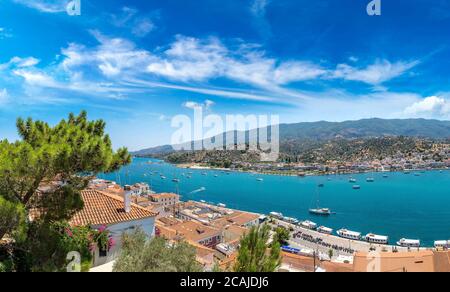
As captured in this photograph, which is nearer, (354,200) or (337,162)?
(354,200)

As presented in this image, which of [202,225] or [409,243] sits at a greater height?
[202,225]

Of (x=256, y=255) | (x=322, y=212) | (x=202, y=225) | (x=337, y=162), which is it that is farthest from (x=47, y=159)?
(x=337, y=162)

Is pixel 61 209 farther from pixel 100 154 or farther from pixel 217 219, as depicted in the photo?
pixel 217 219

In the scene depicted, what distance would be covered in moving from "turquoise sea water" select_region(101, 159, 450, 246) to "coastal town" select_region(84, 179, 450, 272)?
462 cm

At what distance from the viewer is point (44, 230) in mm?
4703

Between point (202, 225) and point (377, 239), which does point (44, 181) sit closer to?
point (202, 225)

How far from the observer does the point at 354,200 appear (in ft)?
165

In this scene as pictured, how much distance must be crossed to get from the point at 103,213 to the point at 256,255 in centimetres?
423

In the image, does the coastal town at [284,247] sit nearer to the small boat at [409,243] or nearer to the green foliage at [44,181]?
the small boat at [409,243]

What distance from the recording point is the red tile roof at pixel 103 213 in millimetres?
6988

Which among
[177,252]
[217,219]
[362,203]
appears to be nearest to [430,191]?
[362,203]

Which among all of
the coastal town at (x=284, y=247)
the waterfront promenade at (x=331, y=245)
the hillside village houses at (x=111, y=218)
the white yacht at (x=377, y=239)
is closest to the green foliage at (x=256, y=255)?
the coastal town at (x=284, y=247)

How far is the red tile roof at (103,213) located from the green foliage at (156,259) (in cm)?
262

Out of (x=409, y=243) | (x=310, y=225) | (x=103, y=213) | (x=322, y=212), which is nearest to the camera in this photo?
(x=103, y=213)
